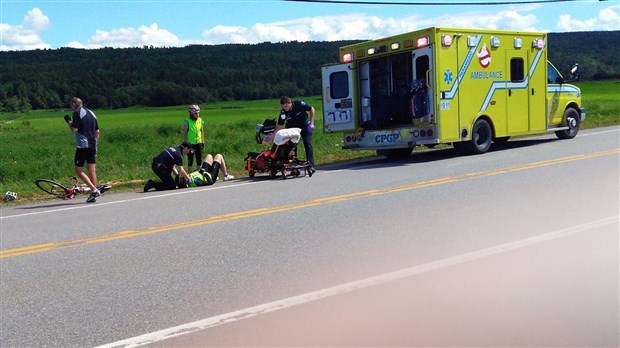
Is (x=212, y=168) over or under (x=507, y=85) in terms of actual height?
under

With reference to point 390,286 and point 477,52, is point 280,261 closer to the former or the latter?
point 390,286

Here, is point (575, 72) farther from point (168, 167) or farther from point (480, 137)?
point (168, 167)

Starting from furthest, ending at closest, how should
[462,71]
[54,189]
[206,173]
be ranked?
1. [462,71]
2. [54,189]
3. [206,173]

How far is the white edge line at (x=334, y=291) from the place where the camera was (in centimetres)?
460

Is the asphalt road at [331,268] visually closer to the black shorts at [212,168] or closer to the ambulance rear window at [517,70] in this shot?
the black shorts at [212,168]

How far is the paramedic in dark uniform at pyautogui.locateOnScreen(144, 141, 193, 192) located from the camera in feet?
40.4

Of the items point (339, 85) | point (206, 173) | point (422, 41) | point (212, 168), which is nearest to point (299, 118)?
point (212, 168)

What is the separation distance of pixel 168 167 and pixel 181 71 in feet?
245

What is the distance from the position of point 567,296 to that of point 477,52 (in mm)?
10912

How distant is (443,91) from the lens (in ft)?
47.3

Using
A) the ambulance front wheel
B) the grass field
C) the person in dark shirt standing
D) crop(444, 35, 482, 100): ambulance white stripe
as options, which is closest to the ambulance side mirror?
the ambulance front wheel

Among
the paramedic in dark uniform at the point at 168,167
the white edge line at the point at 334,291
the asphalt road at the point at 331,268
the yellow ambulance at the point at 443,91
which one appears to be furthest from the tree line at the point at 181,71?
the white edge line at the point at 334,291

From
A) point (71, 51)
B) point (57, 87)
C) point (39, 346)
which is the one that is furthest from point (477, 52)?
point (71, 51)

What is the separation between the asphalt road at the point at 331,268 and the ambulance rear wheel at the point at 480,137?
15.2ft
